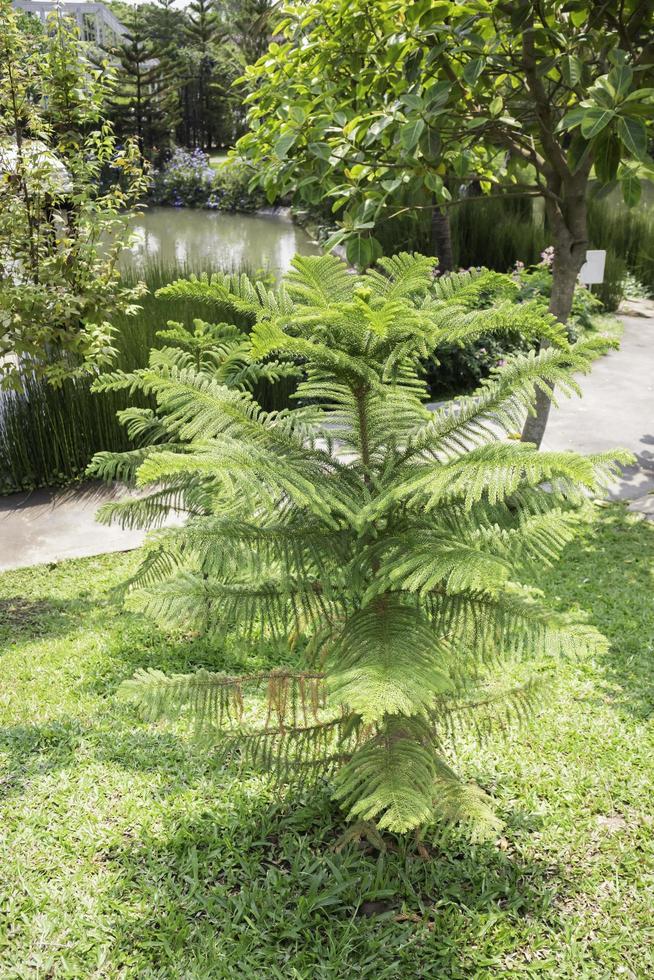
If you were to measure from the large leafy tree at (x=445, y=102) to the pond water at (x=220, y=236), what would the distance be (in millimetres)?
12185

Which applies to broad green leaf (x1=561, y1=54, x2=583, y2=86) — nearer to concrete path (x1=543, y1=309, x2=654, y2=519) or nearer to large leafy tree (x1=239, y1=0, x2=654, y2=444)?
large leafy tree (x1=239, y1=0, x2=654, y2=444)

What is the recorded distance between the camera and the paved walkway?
551 cm

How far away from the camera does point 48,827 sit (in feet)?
8.38

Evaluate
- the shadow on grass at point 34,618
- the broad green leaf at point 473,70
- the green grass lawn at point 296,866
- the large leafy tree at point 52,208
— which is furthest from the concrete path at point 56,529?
the broad green leaf at point 473,70

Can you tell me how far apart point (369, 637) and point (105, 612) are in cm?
312

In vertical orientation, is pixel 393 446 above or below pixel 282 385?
above

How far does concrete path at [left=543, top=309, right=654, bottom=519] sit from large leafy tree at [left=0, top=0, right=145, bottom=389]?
336 centimetres

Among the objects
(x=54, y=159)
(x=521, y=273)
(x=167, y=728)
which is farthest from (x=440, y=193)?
(x=521, y=273)

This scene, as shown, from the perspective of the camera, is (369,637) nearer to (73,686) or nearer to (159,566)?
(159,566)

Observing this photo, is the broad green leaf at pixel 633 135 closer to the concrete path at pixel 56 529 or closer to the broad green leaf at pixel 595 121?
the broad green leaf at pixel 595 121

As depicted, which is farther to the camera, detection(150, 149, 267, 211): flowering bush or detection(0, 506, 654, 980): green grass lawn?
detection(150, 149, 267, 211): flowering bush

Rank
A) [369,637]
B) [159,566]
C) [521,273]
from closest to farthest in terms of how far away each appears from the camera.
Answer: [369,637], [159,566], [521,273]

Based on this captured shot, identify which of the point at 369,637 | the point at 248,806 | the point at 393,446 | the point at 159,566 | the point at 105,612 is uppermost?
the point at 393,446

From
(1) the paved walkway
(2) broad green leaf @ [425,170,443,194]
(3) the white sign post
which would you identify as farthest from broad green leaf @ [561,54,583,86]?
(3) the white sign post
